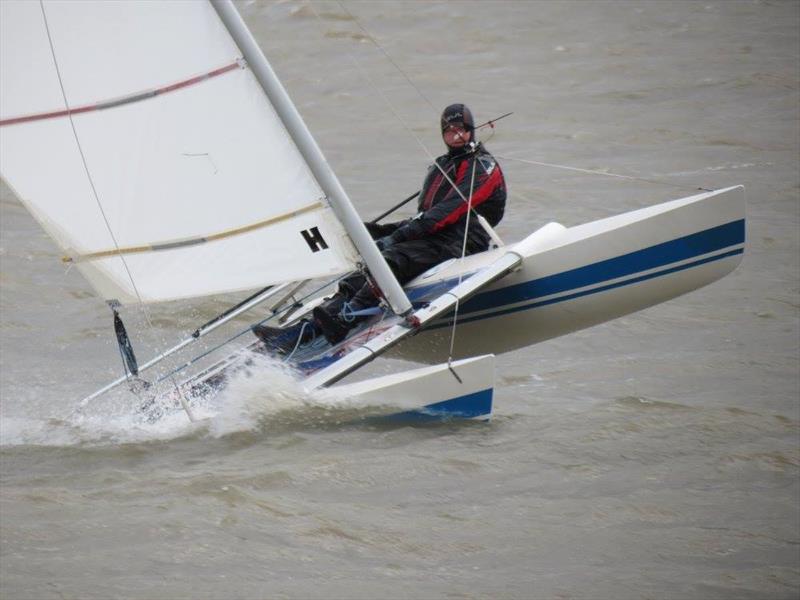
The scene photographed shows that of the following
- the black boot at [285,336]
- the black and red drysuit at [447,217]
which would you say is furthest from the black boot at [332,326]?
the black boot at [285,336]

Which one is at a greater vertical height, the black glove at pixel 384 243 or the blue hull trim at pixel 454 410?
the black glove at pixel 384 243

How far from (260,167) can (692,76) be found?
25.2 feet

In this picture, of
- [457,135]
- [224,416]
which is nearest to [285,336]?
[224,416]

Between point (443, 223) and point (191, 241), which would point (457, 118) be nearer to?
point (443, 223)

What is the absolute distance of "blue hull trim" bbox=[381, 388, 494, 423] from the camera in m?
5.53

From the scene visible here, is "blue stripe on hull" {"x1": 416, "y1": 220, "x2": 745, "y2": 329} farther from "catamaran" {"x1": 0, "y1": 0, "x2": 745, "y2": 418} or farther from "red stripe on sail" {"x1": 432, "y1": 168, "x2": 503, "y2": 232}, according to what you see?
"red stripe on sail" {"x1": 432, "y1": 168, "x2": 503, "y2": 232}

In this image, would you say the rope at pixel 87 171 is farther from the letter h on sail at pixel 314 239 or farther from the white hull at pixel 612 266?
the white hull at pixel 612 266

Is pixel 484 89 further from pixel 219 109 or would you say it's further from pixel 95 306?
pixel 219 109

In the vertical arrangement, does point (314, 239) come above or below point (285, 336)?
above

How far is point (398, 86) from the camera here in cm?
1231

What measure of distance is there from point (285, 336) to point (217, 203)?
1.09m

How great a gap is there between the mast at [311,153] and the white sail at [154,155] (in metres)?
0.04

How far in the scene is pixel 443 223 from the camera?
237 inches

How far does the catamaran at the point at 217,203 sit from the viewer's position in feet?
17.0
